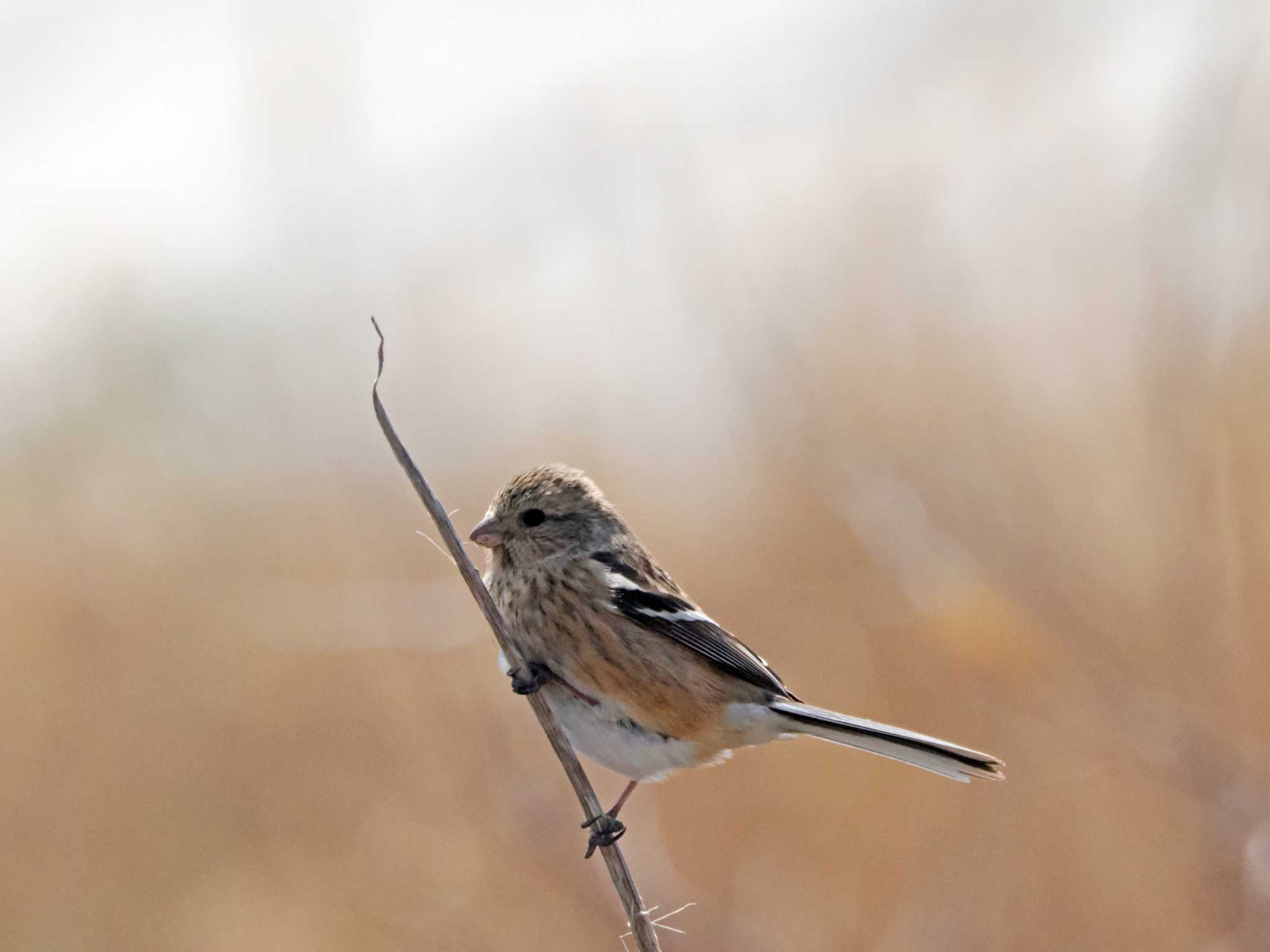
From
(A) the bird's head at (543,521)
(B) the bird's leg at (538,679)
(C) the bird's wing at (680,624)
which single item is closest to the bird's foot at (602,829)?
(B) the bird's leg at (538,679)

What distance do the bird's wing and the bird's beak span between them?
258mm

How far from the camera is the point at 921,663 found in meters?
3.78

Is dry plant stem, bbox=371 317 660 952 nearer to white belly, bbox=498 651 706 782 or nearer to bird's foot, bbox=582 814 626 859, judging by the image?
bird's foot, bbox=582 814 626 859

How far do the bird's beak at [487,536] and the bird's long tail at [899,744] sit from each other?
87cm

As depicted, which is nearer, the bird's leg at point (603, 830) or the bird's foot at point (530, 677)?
the bird's leg at point (603, 830)

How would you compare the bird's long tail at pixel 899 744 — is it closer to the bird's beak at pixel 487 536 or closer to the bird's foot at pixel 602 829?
the bird's foot at pixel 602 829

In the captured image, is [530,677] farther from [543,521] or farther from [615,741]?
[543,521]

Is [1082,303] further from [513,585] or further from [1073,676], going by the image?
[513,585]

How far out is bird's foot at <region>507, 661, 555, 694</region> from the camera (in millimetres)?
2344

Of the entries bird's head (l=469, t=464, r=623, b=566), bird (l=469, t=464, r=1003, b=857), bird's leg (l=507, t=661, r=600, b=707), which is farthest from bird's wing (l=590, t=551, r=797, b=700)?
bird's leg (l=507, t=661, r=600, b=707)

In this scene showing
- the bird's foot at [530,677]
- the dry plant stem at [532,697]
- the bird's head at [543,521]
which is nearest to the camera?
the dry plant stem at [532,697]

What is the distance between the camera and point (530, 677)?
2.41 m

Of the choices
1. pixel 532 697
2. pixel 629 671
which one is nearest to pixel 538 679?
pixel 629 671

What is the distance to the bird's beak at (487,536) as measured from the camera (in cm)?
275
